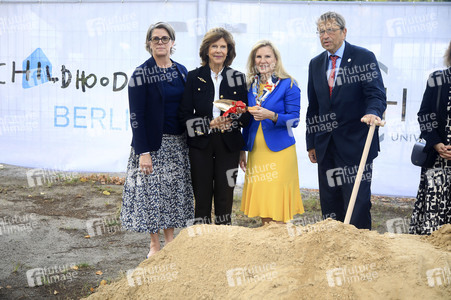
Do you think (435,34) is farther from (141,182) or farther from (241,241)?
(241,241)

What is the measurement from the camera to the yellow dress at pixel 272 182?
13.0 ft

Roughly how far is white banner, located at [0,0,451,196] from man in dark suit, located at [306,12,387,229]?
2417 millimetres

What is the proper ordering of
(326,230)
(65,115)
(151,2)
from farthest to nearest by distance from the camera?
(65,115) → (151,2) → (326,230)

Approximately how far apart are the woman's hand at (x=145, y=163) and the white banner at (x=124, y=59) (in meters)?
3.01

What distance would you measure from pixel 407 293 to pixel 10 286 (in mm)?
2993

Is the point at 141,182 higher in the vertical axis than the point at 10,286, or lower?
higher

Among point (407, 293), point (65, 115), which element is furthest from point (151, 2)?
point (407, 293)

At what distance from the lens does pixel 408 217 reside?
5773 millimetres

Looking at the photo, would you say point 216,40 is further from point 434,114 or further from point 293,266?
point 293,266

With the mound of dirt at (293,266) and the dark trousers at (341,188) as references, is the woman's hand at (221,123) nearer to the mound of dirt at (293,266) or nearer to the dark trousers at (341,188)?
the dark trousers at (341,188)

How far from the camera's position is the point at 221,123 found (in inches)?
149

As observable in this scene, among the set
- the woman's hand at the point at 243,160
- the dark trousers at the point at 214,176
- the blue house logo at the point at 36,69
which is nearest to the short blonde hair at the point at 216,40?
the dark trousers at the point at 214,176

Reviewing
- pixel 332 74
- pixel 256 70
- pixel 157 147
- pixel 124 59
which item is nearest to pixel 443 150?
pixel 332 74

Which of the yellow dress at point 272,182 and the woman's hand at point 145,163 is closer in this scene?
the woman's hand at point 145,163
